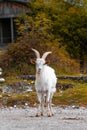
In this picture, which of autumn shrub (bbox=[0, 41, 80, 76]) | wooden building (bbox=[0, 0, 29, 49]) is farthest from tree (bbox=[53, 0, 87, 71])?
autumn shrub (bbox=[0, 41, 80, 76])

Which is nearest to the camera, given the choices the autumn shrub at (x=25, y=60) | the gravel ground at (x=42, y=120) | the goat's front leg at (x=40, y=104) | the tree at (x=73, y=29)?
the gravel ground at (x=42, y=120)

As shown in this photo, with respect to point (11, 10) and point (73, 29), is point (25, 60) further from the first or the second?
point (11, 10)

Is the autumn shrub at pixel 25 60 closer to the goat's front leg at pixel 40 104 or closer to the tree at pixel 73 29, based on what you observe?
the tree at pixel 73 29

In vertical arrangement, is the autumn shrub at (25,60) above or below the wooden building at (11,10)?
below

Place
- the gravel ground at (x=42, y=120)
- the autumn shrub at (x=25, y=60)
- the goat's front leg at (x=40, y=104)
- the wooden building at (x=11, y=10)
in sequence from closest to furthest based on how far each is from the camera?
the gravel ground at (x=42, y=120)
the goat's front leg at (x=40, y=104)
the autumn shrub at (x=25, y=60)
the wooden building at (x=11, y=10)

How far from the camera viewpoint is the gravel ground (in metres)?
15.6

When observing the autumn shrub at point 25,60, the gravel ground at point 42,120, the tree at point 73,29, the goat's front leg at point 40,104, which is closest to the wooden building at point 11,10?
the tree at point 73,29

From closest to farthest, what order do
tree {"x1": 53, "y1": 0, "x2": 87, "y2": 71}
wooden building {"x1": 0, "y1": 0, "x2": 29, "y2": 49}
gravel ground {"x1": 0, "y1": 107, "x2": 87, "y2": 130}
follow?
1. gravel ground {"x1": 0, "y1": 107, "x2": 87, "y2": 130}
2. tree {"x1": 53, "y1": 0, "x2": 87, "y2": 71}
3. wooden building {"x1": 0, "y1": 0, "x2": 29, "y2": 49}

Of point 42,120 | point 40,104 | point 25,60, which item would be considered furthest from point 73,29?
point 42,120

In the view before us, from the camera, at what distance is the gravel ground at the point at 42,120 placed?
1562cm

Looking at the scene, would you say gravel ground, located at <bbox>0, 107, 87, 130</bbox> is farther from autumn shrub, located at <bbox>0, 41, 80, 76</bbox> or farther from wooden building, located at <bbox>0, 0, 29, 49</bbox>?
wooden building, located at <bbox>0, 0, 29, 49</bbox>

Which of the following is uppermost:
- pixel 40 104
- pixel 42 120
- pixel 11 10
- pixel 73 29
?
pixel 11 10

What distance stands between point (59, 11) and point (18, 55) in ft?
30.6

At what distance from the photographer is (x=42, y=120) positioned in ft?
56.9
